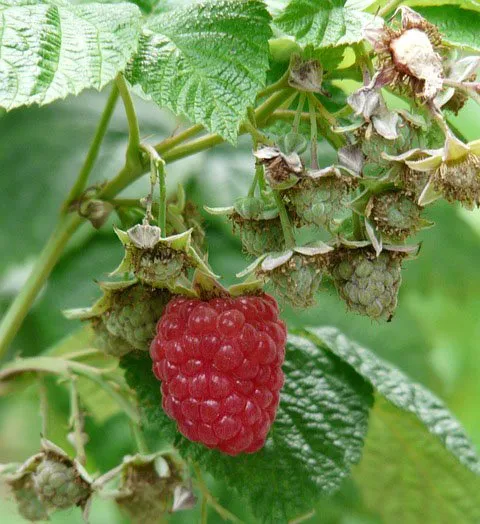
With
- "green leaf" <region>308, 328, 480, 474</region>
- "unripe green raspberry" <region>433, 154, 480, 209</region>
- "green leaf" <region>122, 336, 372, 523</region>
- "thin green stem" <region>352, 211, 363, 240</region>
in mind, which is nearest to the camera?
"unripe green raspberry" <region>433, 154, 480, 209</region>

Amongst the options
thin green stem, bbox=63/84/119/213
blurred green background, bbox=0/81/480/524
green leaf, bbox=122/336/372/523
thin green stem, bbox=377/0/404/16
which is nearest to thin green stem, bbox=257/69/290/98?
thin green stem, bbox=377/0/404/16

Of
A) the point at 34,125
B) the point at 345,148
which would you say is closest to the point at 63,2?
the point at 345,148

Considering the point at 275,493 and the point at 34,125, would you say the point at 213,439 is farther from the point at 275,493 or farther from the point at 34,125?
the point at 34,125

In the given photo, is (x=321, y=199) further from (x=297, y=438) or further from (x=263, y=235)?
(x=297, y=438)

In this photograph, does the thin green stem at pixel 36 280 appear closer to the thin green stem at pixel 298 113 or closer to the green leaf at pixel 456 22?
the thin green stem at pixel 298 113

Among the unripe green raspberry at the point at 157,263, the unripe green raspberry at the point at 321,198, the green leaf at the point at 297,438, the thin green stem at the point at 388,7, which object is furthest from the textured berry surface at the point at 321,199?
the green leaf at the point at 297,438

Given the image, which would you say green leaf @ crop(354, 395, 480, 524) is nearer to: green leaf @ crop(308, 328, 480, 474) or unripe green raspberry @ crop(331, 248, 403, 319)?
green leaf @ crop(308, 328, 480, 474)

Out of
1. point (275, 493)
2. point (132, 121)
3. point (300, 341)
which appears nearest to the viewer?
point (132, 121)
